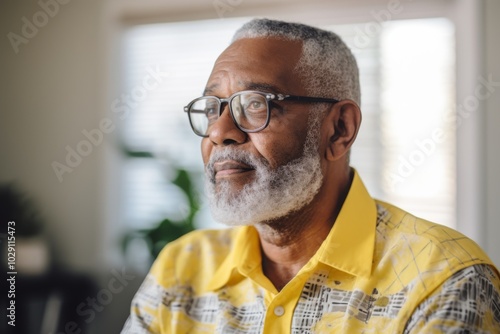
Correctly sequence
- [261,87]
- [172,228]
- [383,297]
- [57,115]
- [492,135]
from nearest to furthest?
[383,297] < [261,87] < [492,135] < [57,115] < [172,228]

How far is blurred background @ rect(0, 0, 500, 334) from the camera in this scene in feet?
5.11

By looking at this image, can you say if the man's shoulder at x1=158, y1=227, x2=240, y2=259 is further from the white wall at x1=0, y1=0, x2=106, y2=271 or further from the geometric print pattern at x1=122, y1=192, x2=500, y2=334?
→ the white wall at x1=0, y1=0, x2=106, y2=271

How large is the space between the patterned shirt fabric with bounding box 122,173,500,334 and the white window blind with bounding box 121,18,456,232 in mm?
783

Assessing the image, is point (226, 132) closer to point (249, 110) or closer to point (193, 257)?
point (249, 110)

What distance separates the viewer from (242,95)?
1.06m

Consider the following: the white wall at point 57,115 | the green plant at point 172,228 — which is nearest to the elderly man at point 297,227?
the white wall at point 57,115

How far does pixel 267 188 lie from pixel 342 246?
0.60 feet

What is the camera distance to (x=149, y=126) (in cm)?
224

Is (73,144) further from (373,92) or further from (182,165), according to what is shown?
(373,92)

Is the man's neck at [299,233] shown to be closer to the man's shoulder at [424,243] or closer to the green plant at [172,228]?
the man's shoulder at [424,243]

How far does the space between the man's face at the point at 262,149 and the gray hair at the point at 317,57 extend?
2 cm

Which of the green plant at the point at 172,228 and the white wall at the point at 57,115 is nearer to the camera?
the white wall at the point at 57,115

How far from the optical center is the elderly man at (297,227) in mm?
961

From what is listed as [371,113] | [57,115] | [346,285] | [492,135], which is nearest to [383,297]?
[346,285]
